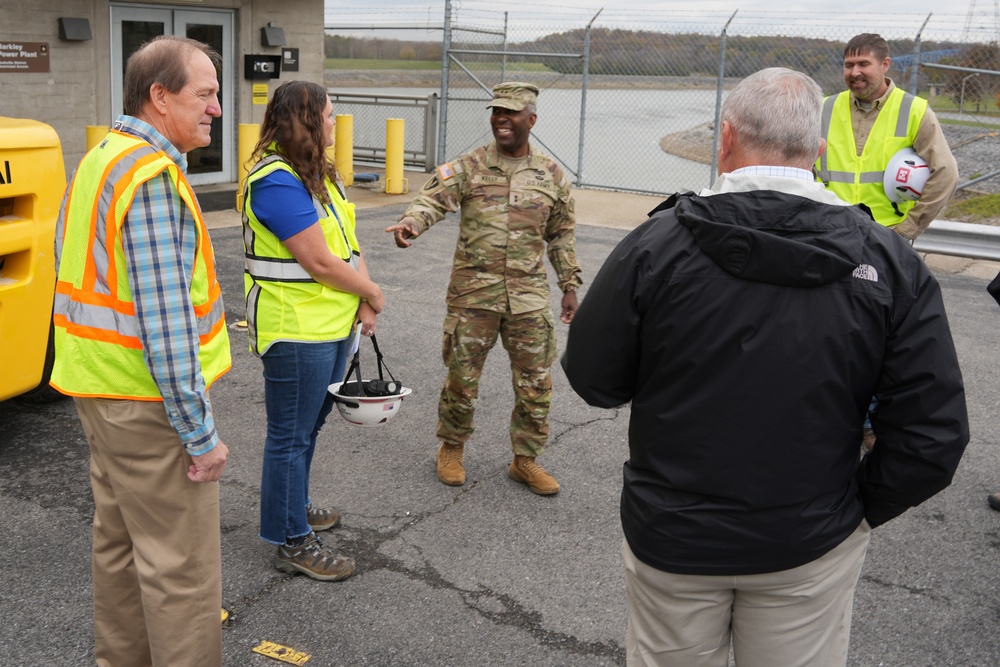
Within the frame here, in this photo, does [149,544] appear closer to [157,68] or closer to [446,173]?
[157,68]

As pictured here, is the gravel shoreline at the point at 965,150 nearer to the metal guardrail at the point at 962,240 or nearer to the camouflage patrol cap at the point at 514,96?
the metal guardrail at the point at 962,240

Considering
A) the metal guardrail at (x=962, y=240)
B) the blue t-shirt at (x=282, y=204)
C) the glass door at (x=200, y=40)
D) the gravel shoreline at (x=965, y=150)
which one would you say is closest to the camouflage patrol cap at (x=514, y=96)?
the blue t-shirt at (x=282, y=204)

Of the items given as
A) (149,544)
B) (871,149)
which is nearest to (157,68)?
(149,544)

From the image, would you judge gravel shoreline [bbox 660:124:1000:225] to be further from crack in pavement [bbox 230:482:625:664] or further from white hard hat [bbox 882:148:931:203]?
crack in pavement [bbox 230:482:625:664]

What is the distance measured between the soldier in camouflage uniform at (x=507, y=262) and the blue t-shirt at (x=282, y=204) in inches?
40.4

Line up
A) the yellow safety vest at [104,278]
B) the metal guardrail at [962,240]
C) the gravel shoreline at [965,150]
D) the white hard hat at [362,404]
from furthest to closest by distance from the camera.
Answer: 1. the gravel shoreline at [965,150]
2. the metal guardrail at [962,240]
3. the white hard hat at [362,404]
4. the yellow safety vest at [104,278]

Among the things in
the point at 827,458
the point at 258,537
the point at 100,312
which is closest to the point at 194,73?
the point at 100,312

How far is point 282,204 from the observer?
3447 mm

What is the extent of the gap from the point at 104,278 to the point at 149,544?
0.75 m

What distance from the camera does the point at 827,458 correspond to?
2189mm

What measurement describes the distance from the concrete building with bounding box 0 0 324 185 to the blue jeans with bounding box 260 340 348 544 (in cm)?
936

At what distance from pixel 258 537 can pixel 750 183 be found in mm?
2767

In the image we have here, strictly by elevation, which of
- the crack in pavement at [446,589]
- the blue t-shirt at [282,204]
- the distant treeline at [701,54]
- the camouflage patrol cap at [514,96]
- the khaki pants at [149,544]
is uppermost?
the distant treeline at [701,54]

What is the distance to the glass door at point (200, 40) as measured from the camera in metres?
13.0
